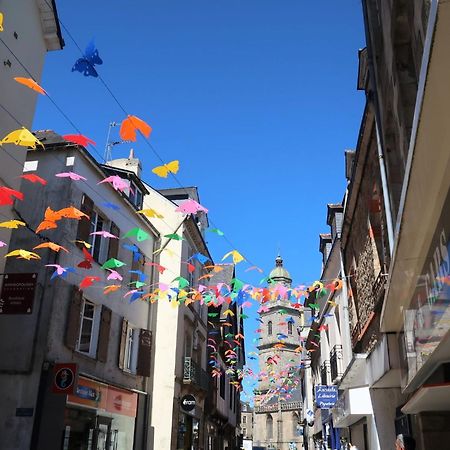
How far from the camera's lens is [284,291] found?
11.1 meters

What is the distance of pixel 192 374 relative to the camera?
1912 cm

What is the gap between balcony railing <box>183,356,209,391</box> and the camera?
738 inches

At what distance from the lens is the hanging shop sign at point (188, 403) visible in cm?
1788

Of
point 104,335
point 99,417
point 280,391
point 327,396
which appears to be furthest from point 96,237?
point 280,391

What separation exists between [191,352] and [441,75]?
63.2ft

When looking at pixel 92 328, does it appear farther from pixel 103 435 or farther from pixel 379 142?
pixel 379 142

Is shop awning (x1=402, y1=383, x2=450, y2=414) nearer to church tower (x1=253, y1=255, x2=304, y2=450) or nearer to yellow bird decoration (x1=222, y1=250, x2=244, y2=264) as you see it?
yellow bird decoration (x1=222, y1=250, x2=244, y2=264)

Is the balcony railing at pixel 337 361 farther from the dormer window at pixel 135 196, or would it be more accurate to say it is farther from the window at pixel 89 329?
the dormer window at pixel 135 196

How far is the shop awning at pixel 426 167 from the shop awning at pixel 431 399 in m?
1.03

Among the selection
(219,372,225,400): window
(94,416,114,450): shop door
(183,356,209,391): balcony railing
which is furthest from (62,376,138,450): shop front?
(219,372,225,400): window

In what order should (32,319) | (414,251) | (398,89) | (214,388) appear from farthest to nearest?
(214,388) < (32,319) < (398,89) < (414,251)

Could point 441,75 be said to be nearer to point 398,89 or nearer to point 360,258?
point 398,89

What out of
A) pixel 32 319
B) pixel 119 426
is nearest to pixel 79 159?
pixel 32 319

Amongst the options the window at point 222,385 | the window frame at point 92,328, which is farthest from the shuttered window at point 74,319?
the window at point 222,385
